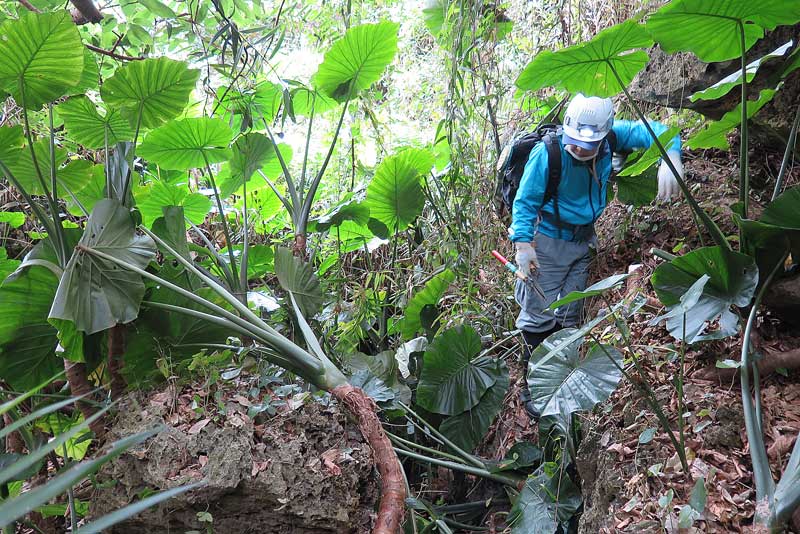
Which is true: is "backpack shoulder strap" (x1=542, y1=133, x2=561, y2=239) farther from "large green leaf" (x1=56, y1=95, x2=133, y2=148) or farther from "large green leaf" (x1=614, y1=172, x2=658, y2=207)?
"large green leaf" (x1=56, y1=95, x2=133, y2=148)

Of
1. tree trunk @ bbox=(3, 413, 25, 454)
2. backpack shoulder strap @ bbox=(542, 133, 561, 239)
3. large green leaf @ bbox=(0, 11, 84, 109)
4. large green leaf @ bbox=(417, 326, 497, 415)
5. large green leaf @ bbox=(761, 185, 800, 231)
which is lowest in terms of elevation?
large green leaf @ bbox=(417, 326, 497, 415)

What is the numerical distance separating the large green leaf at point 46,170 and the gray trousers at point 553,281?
2.33 m

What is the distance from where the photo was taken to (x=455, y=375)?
3.29 metres

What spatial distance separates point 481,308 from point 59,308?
2.38 metres

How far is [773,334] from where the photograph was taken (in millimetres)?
2461

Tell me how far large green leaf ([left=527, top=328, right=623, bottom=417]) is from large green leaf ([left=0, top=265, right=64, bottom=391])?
2000 mm

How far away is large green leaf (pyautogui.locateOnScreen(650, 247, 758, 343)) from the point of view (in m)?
2.02

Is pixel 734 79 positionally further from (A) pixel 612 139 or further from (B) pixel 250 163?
(B) pixel 250 163

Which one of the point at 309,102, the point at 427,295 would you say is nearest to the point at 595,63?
the point at 427,295

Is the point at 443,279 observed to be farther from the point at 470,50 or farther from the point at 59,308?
the point at 59,308

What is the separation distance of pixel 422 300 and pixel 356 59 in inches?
56.6

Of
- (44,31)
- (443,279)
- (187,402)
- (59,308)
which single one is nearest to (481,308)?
(443,279)

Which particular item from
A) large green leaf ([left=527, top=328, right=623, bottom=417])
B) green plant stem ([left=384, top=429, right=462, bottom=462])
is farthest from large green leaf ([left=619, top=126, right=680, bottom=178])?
green plant stem ([left=384, top=429, right=462, bottom=462])

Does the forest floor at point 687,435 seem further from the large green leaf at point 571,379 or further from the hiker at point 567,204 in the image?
the hiker at point 567,204
